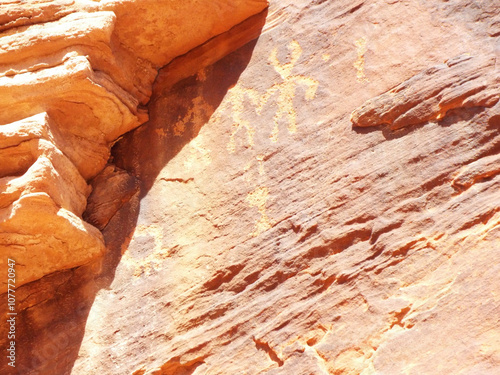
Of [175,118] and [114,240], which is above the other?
[175,118]

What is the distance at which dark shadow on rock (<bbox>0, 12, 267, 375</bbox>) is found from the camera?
414cm

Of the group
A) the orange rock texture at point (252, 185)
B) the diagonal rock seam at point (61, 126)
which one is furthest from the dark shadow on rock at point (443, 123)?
the diagonal rock seam at point (61, 126)

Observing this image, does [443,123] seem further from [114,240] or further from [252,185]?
[114,240]

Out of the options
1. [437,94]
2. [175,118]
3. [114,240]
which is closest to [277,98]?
[175,118]

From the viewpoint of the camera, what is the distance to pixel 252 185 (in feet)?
13.7

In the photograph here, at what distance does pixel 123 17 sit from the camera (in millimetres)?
4465

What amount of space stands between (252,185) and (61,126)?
1.61 m

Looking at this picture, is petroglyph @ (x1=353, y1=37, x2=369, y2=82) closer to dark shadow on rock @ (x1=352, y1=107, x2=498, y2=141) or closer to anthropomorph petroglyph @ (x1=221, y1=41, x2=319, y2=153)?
anthropomorph petroglyph @ (x1=221, y1=41, x2=319, y2=153)

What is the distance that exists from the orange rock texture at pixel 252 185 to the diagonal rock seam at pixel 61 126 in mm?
17

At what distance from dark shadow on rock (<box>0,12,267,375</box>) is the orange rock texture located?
16 mm

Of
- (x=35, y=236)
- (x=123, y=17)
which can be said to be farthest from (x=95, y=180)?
(x=123, y=17)

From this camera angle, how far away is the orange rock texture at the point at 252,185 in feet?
11.3

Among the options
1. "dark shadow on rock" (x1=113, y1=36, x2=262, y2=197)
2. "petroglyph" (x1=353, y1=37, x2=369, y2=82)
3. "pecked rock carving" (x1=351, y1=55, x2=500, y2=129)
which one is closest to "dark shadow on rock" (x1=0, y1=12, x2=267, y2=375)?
"dark shadow on rock" (x1=113, y1=36, x2=262, y2=197)

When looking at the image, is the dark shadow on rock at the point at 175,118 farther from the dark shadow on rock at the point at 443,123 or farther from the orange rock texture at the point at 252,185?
the dark shadow on rock at the point at 443,123
